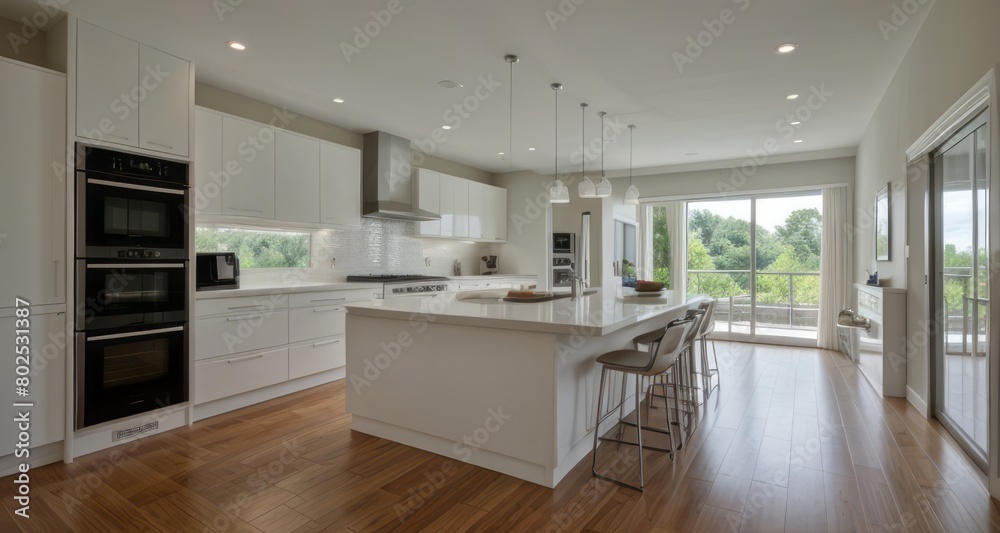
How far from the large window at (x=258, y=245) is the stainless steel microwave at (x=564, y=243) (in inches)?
153

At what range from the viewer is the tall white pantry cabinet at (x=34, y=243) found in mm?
2447

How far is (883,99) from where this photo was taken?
409 centimetres

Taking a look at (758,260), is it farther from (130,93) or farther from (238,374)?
(130,93)

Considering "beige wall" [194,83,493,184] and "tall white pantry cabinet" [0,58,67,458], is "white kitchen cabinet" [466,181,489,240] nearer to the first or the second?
"beige wall" [194,83,493,184]

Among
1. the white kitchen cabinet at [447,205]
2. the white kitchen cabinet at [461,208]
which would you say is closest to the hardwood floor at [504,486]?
the white kitchen cabinet at [447,205]

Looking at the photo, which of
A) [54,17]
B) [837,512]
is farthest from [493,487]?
[54,17]

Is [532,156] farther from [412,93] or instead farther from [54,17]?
[54,17]

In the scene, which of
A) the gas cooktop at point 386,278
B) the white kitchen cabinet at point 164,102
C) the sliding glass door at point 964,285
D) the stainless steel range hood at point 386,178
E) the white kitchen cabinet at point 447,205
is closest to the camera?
the sliding glass door at point 964,285

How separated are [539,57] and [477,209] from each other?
11.6 feet

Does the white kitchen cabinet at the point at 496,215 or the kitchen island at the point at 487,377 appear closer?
the kitchen island at the point at 487,377

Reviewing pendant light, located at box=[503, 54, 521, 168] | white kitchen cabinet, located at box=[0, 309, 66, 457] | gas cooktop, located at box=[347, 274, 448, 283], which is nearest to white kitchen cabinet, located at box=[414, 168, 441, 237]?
gas cooktop, located at box=[347, 274, 448, 283]

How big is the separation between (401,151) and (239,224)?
6.58 ft

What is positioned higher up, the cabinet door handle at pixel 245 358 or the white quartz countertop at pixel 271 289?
the white quartz countertop at pixel 271 289

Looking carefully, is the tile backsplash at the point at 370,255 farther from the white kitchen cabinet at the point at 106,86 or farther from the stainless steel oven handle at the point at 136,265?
the white kitchen cabinet at the point at 106,86
